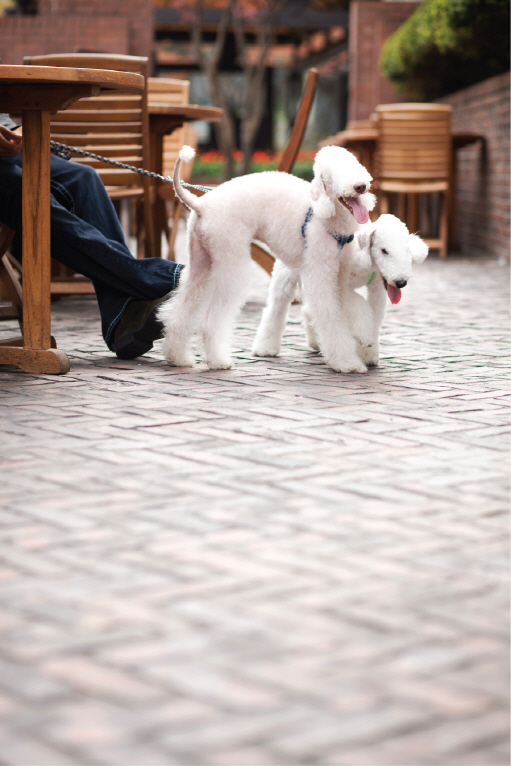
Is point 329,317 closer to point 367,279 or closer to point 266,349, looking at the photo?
point 367,279

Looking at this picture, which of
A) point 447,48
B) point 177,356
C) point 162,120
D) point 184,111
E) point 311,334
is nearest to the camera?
point 177,356

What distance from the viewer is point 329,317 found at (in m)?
3.68

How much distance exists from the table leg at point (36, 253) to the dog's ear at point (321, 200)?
3.17 ft

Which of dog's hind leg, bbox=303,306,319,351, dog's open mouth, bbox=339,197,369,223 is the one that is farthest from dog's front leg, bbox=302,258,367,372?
dog's hind leg, bbox=303,306,319,351

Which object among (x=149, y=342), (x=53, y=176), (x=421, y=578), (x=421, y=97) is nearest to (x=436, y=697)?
(x=421, y=578)

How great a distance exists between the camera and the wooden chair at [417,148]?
965 cm

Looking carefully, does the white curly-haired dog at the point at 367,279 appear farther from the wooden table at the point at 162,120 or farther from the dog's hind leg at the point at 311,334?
the wooden table at the point at 162,120


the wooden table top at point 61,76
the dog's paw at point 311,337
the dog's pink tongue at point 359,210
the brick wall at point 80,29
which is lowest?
the dog's paw at point 311,337

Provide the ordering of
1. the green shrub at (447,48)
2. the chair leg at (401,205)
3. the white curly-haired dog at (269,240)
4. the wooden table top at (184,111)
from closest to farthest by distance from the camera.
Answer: the white curly-haired dog at (269,240) < the wooden table top at (184,111) < the green shrub at (447,48) < the chair leg at (401,205)

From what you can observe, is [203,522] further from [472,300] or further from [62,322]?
[472,300]

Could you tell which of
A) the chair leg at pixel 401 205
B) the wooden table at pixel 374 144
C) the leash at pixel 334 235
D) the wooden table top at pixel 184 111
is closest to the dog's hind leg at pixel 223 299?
the leash at pixel 334 235

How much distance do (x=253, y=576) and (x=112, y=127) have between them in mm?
3921

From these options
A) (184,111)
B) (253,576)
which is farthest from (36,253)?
(184,111)

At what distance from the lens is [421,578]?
182cm
